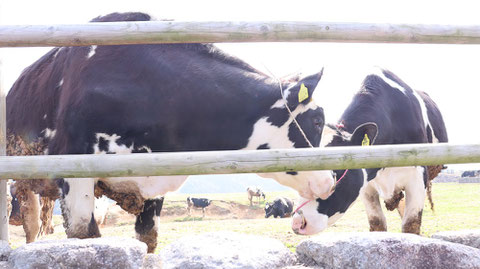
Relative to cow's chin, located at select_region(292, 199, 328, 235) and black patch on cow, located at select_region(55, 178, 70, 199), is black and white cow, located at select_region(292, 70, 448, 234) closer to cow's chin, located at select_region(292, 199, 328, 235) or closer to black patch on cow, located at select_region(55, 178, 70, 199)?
cow's chin, located at select_region(292, 199, 328, 235)

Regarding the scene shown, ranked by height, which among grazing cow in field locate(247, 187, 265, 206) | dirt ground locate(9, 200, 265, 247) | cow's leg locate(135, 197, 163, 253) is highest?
→ cow's leg locate(135, 197, 163, 253)

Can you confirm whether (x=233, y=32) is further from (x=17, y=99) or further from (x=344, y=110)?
(x=344, y=110)

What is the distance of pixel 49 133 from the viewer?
181 inches

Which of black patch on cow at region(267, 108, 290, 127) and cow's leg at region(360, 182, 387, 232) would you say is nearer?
black patch on cow at region(267, 108, 290, 127)

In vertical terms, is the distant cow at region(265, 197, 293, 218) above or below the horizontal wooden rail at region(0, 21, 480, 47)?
below

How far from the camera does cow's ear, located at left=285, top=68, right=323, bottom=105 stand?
189 inches

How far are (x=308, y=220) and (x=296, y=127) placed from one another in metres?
1.91

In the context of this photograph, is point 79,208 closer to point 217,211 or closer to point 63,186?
point 63,186

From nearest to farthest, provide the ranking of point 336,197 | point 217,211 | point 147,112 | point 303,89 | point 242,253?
point 242,253
point 147,112
point 303,89
point 336,197
point 217,211

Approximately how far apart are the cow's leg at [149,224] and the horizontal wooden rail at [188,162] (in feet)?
8.40

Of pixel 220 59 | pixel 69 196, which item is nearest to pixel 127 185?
pixel 69 196

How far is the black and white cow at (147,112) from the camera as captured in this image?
170 inches

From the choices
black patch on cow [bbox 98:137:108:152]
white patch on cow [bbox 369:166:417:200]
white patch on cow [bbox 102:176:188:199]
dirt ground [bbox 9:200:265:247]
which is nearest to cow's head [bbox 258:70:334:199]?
white patch on cow [bbox 102:176:188:199]

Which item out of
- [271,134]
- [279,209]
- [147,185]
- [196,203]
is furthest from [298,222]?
[196,203]
